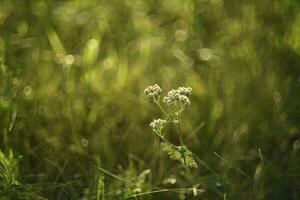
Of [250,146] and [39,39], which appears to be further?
[39,39]

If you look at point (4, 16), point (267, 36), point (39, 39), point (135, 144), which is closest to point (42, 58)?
point (39, 39)

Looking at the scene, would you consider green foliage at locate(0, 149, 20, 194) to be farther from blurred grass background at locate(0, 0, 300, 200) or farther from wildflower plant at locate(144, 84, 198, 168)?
wildflower plant at locate(144, 84, 198, 168)

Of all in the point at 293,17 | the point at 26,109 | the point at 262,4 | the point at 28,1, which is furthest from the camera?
the point at 28,1

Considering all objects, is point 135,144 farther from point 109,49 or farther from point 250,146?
point 109,49

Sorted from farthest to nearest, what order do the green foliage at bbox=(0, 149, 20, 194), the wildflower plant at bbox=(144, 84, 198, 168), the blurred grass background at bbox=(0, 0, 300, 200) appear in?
the blurred grass background at bbox=(0, 0, 300, 200) → the green foliage at bbox=(0, 149, 20, 194) → the wildflower plant at bbox=(144, 84, 198, 168)

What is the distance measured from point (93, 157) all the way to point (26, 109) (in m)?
0.38

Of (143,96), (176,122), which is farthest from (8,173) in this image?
(143,96)

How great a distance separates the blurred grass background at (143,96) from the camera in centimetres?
239

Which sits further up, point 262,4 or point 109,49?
point 262,4

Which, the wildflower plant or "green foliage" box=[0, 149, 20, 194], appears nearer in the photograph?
the wildflower plant

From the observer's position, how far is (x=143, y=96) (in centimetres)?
285

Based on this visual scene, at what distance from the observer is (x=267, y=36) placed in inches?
118

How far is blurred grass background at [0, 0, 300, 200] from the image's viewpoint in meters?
2.39

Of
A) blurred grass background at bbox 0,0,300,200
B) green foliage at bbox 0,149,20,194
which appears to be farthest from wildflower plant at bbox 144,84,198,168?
green foliage at bbox 0,149,20,194
